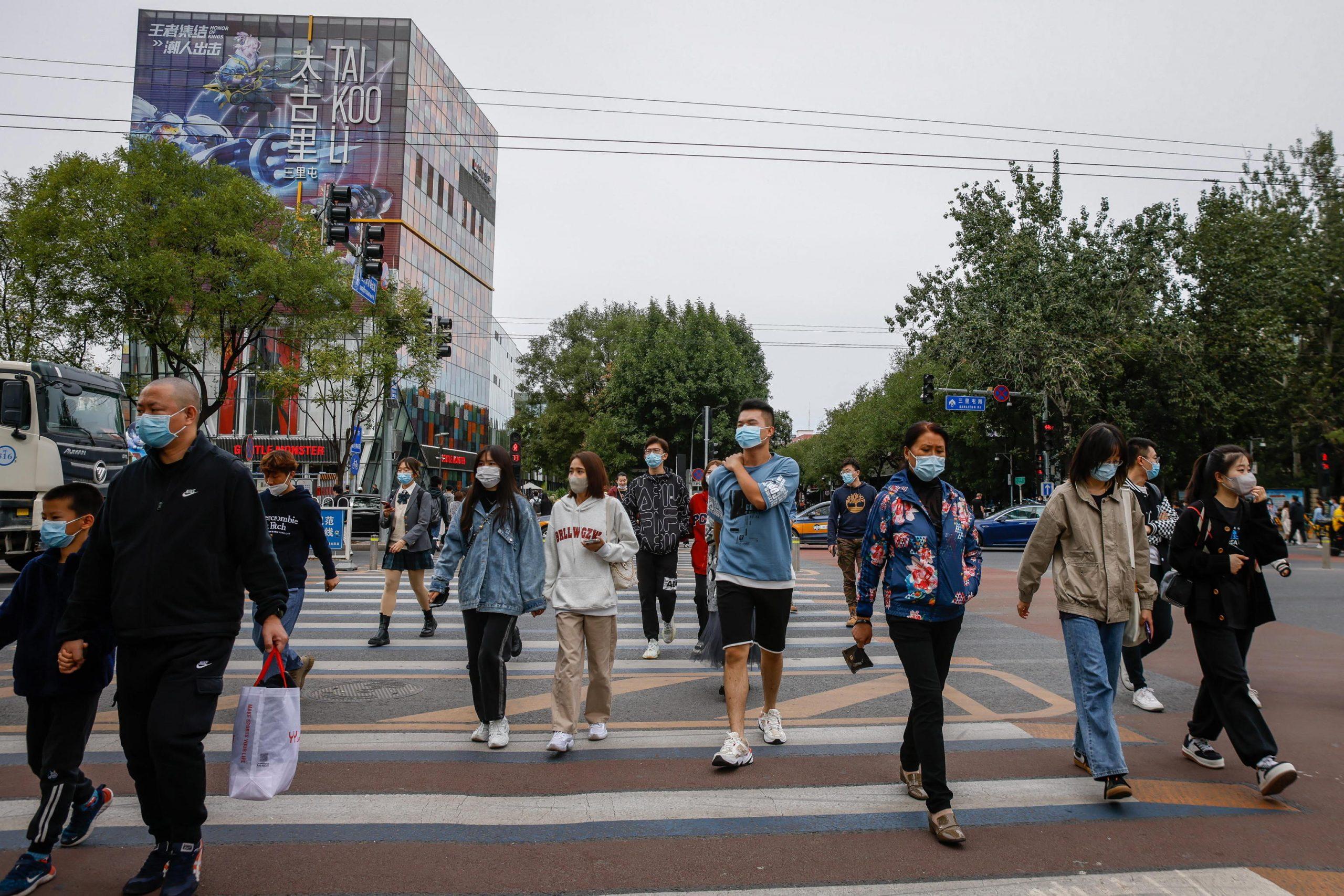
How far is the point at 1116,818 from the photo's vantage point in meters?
4.18

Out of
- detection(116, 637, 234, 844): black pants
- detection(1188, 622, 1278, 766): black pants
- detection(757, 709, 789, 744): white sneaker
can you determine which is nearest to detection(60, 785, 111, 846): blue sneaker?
detection(116, 637, 234, 844): black pants

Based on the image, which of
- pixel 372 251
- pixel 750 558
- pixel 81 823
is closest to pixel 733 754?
pixel 750 558

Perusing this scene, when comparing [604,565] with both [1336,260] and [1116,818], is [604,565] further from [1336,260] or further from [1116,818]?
[1336,260]

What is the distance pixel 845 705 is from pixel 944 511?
262 cm

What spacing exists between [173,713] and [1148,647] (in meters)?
6.42

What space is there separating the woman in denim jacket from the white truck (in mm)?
11112

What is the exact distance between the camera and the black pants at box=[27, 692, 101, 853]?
3414 mm

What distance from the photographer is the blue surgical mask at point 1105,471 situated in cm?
454

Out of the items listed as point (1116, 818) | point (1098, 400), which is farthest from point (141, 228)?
point (1098, 400)

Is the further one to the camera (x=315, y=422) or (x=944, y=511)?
(x=315, y=422)

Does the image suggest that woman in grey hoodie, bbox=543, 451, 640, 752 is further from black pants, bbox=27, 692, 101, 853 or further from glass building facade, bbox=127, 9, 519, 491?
glass building facade, bbox=127, 9, 519, 491

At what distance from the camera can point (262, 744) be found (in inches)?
133

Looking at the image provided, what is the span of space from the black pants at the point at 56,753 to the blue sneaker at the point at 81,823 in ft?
0.24

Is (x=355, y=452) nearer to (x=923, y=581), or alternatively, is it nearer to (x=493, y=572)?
(x=493, y=572)
